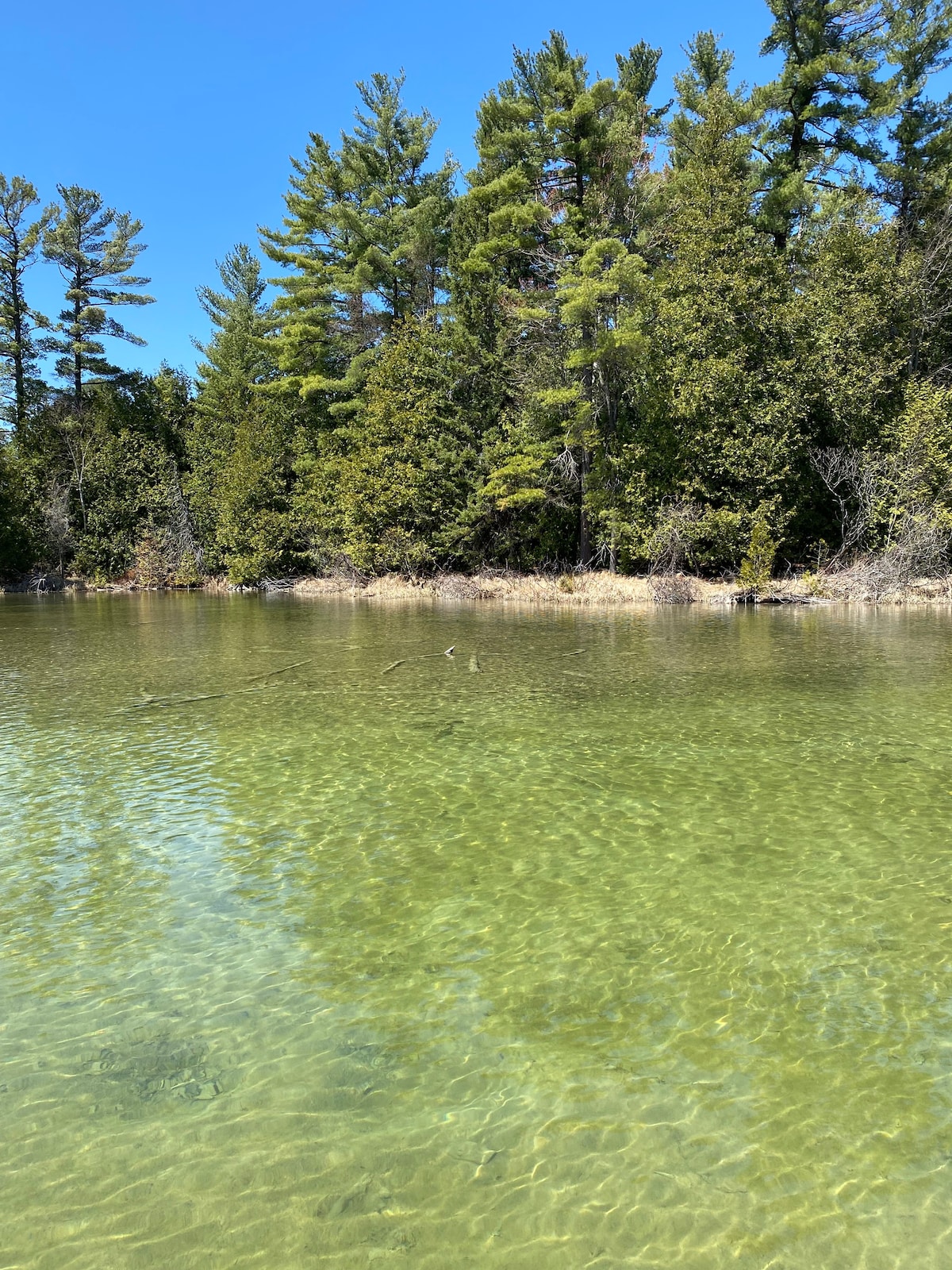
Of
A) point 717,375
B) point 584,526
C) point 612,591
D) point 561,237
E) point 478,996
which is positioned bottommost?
point 478,996

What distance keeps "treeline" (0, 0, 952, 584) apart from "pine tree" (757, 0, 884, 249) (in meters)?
0.09

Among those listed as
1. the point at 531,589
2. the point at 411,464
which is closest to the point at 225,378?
the point at 411,464

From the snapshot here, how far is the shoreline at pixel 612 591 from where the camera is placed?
20484 mm

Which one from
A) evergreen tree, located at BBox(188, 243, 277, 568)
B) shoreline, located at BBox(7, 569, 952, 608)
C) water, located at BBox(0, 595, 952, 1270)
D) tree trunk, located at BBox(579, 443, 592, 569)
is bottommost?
water, located at BBox(0, 595, 952, 1270)

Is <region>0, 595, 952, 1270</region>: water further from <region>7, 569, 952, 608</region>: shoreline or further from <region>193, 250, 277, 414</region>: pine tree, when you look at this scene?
<region>193, 250, 277, 414</region>: pine tree

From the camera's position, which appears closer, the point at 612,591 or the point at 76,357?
the point at 612,591

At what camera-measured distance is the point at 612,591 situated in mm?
22422

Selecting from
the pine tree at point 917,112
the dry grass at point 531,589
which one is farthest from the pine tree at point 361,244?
the pine tree at point 917,112

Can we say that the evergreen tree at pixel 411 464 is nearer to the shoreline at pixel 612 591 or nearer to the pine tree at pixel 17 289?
the shoreline at pixel 612 591

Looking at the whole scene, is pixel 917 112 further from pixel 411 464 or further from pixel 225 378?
pixel 225 378

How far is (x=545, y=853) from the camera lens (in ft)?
14.3

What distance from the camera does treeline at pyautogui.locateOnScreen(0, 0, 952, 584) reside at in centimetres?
2311

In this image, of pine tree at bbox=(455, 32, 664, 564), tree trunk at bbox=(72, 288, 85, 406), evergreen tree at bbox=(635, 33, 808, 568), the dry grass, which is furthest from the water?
tree trunk at bbox=(72, 288, 85, 406)

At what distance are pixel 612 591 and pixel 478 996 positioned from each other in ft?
65.2
